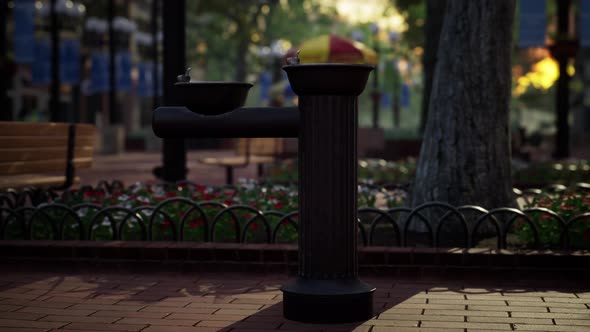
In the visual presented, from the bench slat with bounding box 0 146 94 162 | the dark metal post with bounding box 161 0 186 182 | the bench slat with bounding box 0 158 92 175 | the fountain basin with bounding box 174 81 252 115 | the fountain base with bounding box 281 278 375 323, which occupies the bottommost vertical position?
the fountain base with bounding box 281 278 375 323

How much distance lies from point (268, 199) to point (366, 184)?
2203 millimetres

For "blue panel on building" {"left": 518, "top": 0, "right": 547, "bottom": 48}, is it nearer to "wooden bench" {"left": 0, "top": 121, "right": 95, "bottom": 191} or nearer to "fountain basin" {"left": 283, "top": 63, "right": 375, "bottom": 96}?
"wooden bench" {"left": 0, "top": 121, "right": 95, "bottom": 191}

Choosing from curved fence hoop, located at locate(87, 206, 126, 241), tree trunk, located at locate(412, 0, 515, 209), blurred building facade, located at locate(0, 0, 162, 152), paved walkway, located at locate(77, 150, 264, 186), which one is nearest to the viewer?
curved fence hoop, located at locate(87, 206, 126, 241)

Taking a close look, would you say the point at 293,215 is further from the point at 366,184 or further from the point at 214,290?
the point at 366,184

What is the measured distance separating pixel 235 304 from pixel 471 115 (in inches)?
127

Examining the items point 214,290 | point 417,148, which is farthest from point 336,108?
point 417,148

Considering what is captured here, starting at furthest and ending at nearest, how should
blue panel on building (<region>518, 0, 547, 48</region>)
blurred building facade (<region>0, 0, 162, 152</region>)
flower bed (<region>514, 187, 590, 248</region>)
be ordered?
1. blurred building facade (<region>0, 0, 162, 152</region>)
2. blue panel on building (<region>518, 0, 547, 48</region>)
3. flower bed (<region>514, 187, 590, 248</region>)

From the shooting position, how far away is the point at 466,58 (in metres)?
7.89

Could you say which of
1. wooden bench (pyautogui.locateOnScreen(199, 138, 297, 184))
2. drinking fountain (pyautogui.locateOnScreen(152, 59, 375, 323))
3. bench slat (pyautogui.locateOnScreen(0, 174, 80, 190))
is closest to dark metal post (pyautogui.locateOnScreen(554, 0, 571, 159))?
wooden bench (pyautogui.locateOnScreen(199, 138, 297, 184))

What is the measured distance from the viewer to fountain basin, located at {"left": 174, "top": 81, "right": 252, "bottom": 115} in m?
4.95

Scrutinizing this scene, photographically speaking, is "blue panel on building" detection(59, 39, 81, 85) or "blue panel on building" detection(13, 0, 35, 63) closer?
"blue panel on building" detection(13, 0, 35, 63)

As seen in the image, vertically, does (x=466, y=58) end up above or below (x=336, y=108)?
above

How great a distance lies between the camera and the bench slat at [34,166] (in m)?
8.23

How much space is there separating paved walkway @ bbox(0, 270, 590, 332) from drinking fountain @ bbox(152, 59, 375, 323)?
0.46 feet
